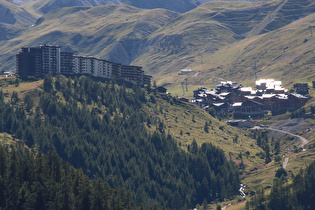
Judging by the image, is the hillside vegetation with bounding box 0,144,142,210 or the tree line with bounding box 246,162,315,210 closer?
the hillside vegetation with bounding box 0,144,142,210

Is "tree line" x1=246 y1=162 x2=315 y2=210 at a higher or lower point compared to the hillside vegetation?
lower

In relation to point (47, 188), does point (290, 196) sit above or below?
below

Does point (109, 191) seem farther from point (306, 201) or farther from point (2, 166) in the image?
point (306, 201)

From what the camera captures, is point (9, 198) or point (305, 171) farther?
point (305, 171)

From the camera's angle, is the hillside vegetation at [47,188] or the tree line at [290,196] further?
the tree line at [290,196]

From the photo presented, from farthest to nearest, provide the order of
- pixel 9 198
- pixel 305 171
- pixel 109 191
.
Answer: pixel 305 171 < pixel 109 191 < pixel 9 198

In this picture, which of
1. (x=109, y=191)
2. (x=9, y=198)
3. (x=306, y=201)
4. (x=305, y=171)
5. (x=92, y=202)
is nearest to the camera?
(x=9, y=198)

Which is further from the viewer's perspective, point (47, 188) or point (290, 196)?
point (290, 196)

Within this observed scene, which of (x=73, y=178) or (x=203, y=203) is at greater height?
(x=73, y=178)

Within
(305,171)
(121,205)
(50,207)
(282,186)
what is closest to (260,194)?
(282,186)

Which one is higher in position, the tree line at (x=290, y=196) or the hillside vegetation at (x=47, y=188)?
the hillside vegetation at (x=47, y=188)
